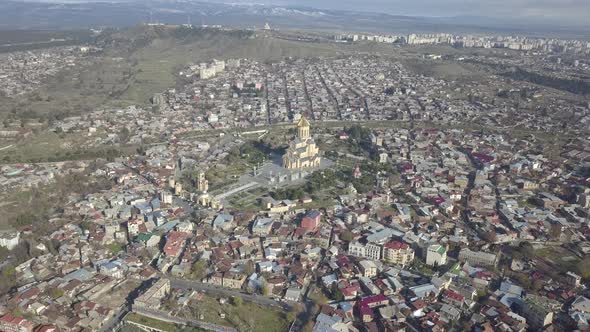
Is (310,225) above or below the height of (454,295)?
above

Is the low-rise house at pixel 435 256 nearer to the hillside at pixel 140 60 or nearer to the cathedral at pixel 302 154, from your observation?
the cathedral at pixel 302 154

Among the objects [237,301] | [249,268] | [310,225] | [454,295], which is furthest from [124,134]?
[454,295]

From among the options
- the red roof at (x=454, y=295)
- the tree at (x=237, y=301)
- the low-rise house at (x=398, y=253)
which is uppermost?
the low-rise house at (x=398, y=253)

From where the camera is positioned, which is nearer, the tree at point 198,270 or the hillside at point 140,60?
the tree at point 198,270

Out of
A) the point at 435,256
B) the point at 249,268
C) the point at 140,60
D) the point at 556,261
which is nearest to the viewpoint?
the point at 249,268

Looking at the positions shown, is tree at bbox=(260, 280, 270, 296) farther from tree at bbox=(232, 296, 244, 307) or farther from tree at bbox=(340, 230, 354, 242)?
tree at bbox=(340, 230, 354, 242)

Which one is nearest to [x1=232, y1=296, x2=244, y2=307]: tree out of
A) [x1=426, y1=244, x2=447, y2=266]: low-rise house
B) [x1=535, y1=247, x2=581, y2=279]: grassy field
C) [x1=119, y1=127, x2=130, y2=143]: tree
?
[x1=426, y1=244, x2=447, y2=266]: low-rise house

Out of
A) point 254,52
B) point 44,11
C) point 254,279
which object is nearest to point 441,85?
point 254,52

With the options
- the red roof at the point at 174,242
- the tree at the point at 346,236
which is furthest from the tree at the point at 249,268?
the tree at the point at 346,236

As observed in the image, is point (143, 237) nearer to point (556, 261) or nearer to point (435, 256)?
point (435, 256)

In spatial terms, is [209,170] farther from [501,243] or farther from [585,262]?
[585,262]
